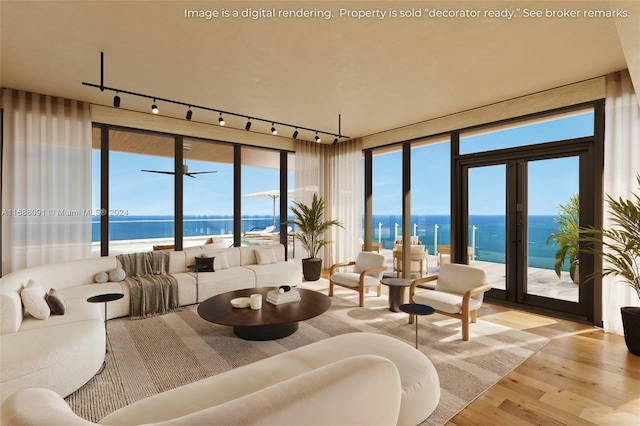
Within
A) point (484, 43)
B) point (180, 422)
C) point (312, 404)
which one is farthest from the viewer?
point (484, 43)

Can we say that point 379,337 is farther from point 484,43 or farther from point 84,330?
point 484,43

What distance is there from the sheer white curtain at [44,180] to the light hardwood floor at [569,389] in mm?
5319

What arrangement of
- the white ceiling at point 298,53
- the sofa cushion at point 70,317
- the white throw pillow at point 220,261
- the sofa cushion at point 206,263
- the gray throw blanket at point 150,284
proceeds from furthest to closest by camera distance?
the white throw pillow at point 220,261, the sofa cushion at point 206,263, the gray throw blanket at point 150,284, the sofa cushion at point 70,317, the white ceiling at point 298,53

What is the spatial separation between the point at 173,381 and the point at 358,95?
3.94 m

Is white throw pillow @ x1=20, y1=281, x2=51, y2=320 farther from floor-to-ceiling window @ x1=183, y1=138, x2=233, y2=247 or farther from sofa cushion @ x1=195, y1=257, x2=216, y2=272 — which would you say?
floor-to-ceiling window @ x1=183, y1=138, x2=233, y2=247

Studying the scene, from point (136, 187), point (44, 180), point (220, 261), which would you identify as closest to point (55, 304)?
point (44, 180)

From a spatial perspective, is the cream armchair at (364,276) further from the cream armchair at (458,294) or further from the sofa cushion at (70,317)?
the sofa cushion at (70,317)

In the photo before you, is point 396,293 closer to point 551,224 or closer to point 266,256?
point 551,224

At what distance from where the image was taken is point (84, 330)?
263cm

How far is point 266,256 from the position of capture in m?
5.88

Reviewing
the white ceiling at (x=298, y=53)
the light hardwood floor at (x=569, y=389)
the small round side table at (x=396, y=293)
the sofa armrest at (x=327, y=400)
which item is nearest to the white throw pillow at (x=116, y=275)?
the white ceiling at (x=298, y=53)

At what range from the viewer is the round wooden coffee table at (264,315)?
308 cm

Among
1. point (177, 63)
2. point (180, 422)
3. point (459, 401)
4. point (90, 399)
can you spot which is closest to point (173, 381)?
point (90, 399)

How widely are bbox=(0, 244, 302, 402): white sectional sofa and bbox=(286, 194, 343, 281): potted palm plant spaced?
1.36 meters
